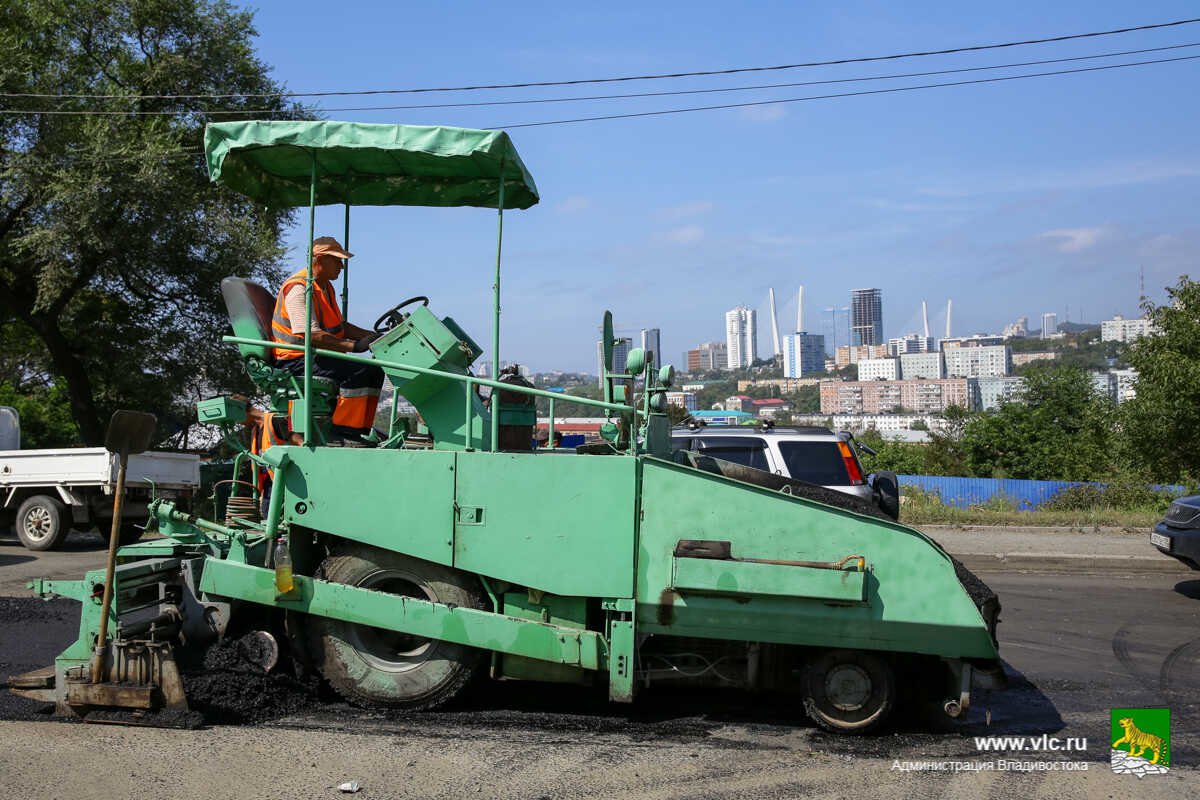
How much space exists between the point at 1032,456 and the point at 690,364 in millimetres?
117260

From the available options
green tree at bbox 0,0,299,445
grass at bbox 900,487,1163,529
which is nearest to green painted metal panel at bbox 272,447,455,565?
grass at bbox 900,487,1163,529

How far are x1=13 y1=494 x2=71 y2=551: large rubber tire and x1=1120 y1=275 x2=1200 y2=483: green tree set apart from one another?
19086 mm

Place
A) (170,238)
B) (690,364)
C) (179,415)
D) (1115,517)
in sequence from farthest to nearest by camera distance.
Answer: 1. (690,364)
2. (179,415)
3. (170,238)
4. (1115,517)

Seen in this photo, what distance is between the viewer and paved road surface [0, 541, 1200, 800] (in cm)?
403

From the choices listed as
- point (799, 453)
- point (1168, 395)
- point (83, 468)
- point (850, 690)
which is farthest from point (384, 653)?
point (1168, 395)

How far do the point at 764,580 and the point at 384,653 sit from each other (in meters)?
2.13

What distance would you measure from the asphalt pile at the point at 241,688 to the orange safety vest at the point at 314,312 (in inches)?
65.7

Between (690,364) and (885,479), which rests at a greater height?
(690,364)

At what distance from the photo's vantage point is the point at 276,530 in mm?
5078

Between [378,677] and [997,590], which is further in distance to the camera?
[997,590]

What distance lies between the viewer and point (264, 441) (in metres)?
5.62

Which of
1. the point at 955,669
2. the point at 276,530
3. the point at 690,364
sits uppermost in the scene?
the point at 690,364

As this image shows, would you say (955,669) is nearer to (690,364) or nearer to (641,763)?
(641,763)

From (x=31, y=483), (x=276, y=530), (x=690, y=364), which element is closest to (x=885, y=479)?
(x=276, y=530)
